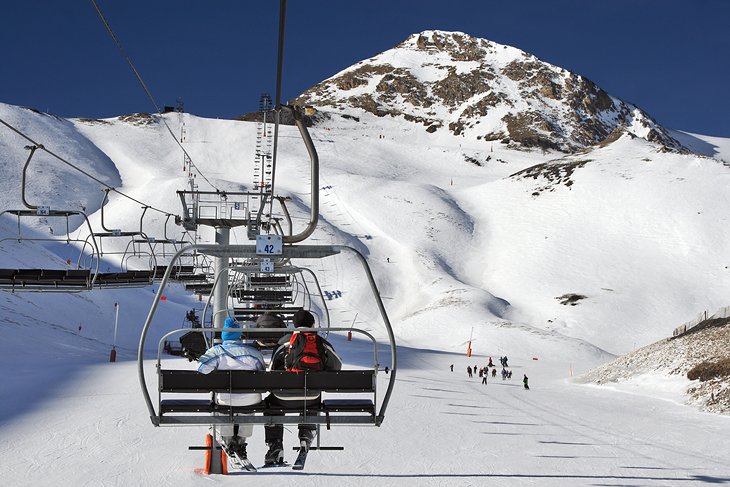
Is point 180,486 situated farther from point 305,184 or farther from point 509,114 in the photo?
point 509,114

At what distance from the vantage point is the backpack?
7355 mm

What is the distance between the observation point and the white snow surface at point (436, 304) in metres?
13.9

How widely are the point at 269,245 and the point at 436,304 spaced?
183ft

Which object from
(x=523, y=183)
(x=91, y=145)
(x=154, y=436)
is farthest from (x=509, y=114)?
(x=154, y=436)

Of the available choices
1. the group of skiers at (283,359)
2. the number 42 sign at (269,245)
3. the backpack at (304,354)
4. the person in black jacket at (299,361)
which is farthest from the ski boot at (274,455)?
the number 42 sign at (269,245)

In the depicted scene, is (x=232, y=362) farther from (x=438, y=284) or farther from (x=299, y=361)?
(x=438, y=284)

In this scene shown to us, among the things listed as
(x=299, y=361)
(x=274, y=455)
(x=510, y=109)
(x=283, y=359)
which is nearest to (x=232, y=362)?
(x=283, y=359)

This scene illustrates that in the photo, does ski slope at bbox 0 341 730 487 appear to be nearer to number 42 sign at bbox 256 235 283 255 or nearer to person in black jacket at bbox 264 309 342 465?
person in black jacket at bbox 264 309 342 465

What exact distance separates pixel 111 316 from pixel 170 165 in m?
64.2

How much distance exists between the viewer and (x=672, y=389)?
2989 cm

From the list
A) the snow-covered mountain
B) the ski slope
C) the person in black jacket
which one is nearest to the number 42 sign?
the person in black jacket

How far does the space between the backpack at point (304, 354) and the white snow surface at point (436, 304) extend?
178 inches

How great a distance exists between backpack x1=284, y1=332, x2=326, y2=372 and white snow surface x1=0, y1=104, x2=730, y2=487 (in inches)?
178

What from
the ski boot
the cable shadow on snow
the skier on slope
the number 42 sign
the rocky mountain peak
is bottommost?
the cable shadow on snow
